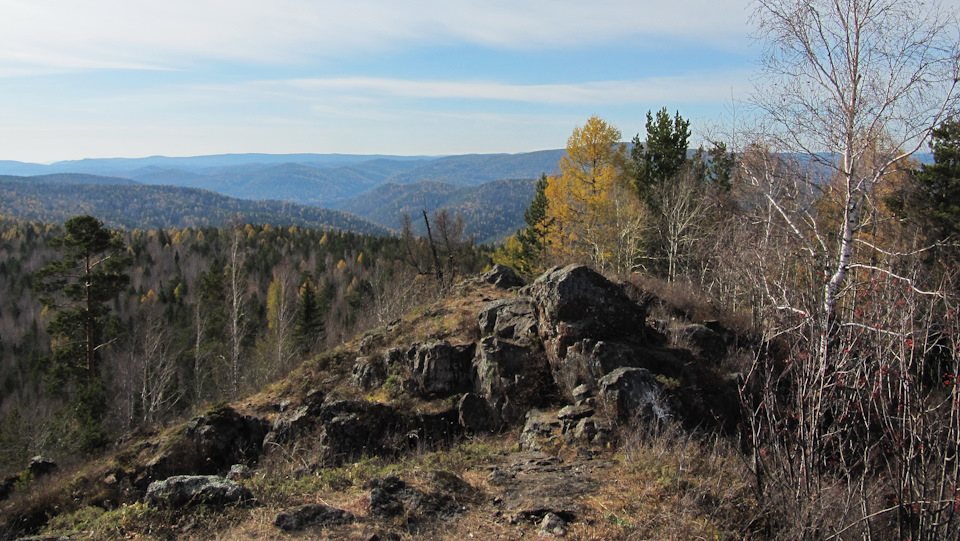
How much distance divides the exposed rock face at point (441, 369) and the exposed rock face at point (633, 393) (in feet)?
11.7

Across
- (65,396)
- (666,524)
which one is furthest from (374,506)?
(65,396)

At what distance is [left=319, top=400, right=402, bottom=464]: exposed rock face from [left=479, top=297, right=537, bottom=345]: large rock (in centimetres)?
334

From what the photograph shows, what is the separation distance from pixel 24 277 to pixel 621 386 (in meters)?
107

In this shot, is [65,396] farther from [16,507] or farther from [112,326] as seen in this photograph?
[16,507]

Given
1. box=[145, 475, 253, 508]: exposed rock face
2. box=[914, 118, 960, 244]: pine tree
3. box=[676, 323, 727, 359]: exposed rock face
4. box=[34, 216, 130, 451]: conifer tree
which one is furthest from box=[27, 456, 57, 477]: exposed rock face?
box=[914, 118, 960, 244]: pine tree

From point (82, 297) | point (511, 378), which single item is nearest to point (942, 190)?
point (511, 378)

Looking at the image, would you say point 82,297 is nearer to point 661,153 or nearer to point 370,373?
point 370,373

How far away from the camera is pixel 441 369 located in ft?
39.2

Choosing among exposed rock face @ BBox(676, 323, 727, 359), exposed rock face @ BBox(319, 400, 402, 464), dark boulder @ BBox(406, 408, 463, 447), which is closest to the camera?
exposed rock face @ BBox(319, 400, 402, 464)

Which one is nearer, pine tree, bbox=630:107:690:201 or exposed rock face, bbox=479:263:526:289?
exposed rock face, bbox=479:263:526:289

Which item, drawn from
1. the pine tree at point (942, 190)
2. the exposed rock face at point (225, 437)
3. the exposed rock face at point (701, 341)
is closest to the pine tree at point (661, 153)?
the pine tree at point (942, 190)

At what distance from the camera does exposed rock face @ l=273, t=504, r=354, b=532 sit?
5.96 m

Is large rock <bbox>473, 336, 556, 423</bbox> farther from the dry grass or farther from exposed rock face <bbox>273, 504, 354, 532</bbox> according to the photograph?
exposed rock face <bbox>273, 504, 354, 532</bbox>

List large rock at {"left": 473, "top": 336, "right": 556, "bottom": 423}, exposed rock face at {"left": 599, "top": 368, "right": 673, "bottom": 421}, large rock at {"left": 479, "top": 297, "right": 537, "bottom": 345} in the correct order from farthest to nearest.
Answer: large rock at {"left": 479, "top": 297, "right": 537, "bottom": 345} → large rock at {"left": 473, "top": 336, "right": 556, "bottom": 423} → exposed rock face at {"left": 599, "top": 368, "right": 673, "bottom": 421}
